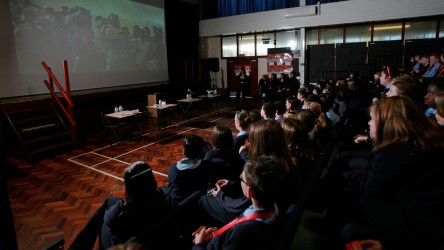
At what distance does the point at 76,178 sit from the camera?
13.7 feet

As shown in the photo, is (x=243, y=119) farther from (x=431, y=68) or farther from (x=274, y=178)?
(x=431, y=68)

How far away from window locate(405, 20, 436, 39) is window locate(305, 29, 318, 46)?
3002 millimetres

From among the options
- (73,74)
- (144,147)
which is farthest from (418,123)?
(73,74)

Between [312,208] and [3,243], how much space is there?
7.09 feet

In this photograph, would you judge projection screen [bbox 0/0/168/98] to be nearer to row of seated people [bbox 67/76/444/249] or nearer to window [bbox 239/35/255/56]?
window [bbox 239/35/255/56]

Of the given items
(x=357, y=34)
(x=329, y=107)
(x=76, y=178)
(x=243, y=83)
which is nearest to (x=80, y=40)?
(x=76, y=178)

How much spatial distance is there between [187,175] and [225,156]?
17.3 inches

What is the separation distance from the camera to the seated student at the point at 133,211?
5.15 ft

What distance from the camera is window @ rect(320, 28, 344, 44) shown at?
34.9 ft

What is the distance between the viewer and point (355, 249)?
56.7 inches

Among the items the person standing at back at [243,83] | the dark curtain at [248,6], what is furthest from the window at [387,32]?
the person standing at back at [243,83]

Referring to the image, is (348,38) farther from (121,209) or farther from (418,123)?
(121,209)

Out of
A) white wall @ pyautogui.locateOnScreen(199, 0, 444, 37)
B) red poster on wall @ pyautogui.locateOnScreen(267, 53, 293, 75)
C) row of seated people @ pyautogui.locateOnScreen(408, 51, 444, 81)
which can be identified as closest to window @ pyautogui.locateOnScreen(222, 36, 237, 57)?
white wall @ pyautogui.locateOnScreen(199, 0, 444, 37)

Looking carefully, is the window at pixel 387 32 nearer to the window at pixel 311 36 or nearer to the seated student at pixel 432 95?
the window at pixel 311 36
